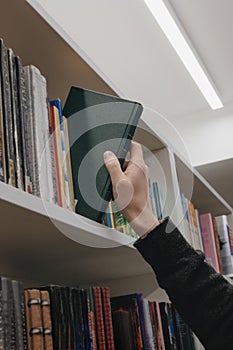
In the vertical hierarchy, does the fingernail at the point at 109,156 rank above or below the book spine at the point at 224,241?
below

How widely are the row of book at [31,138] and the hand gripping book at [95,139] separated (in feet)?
0.09

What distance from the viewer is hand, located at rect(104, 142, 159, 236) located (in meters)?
0.96

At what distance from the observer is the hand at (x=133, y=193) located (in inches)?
37.9

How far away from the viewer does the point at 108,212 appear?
3.76 ft

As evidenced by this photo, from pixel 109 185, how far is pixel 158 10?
106 centimetres

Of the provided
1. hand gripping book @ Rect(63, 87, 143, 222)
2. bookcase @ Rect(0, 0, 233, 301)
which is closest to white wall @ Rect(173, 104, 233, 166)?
bookcase @ Rect(0, 0, 233, 301)

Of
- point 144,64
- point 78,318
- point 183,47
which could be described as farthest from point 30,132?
point 144,64

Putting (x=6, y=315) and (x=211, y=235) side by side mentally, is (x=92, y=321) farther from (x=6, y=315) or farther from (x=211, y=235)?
(x=211, y=235)

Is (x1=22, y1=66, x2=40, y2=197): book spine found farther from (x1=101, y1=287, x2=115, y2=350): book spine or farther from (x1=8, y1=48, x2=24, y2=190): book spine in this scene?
(x1=101, y1=287, x2=115, y2=350): book spine

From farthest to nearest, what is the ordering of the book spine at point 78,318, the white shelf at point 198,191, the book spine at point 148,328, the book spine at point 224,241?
the book spine at point 224,241
the white shelf at point 198,191
the book spine at point 148,328
the book spine at point 78,318

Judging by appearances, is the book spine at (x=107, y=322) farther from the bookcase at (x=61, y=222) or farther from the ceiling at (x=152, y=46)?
the ceiling at (x=152, y=46)

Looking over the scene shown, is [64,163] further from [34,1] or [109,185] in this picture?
[34,1]

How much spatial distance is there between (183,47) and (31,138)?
134 centimetres

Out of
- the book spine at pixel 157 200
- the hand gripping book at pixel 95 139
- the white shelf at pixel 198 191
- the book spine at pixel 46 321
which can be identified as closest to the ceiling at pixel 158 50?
the white shelf at pixel 198 191
